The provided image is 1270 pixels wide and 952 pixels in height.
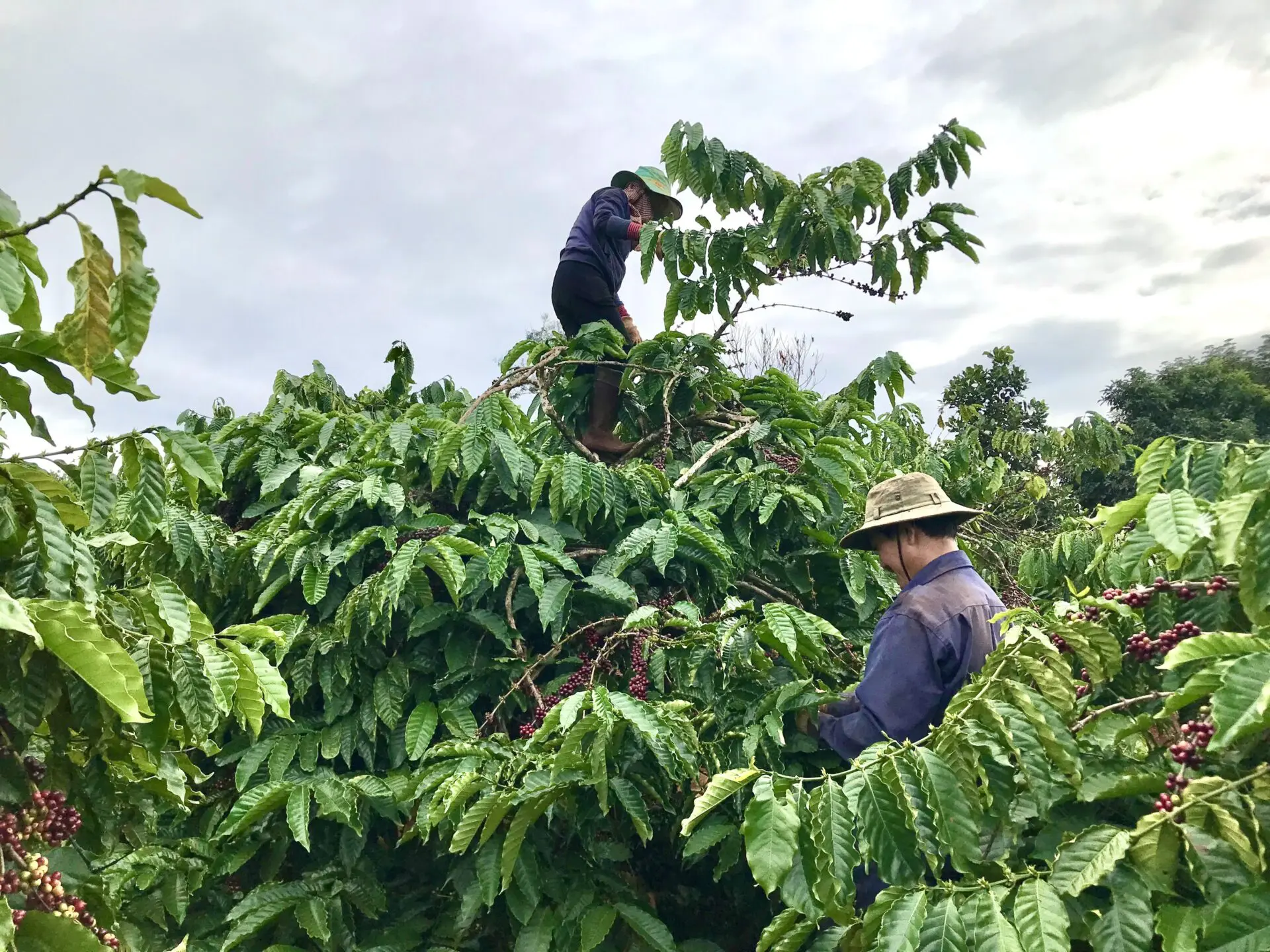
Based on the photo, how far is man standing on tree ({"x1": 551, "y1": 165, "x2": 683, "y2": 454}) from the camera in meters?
4.10

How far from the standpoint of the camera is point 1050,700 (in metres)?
1.40

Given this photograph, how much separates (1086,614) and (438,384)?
3720mm

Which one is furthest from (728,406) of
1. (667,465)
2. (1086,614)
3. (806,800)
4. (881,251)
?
(806,800)

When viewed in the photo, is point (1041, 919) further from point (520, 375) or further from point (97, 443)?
point (520, 375)

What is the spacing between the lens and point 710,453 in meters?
3.39

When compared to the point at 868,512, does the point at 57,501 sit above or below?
above

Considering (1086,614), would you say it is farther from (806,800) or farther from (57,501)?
(57,501)

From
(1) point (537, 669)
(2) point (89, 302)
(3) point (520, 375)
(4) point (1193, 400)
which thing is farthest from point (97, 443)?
(4) point (1193, 400)

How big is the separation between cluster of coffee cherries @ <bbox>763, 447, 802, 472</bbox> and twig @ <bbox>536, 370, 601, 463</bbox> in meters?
0.78

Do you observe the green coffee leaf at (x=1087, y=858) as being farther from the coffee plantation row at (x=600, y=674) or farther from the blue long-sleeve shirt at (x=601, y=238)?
the blue long-sleeve shirt at (x=601, y=238)

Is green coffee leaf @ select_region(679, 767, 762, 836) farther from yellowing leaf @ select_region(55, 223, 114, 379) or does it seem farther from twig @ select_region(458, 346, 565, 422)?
twig @ select_region(458, 346, 565, 422)

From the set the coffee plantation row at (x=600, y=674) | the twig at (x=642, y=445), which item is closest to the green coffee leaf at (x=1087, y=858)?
the coffee plantation row at (x=600, y=674)

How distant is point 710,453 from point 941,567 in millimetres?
1256

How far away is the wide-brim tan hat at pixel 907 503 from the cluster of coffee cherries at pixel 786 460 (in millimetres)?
798
